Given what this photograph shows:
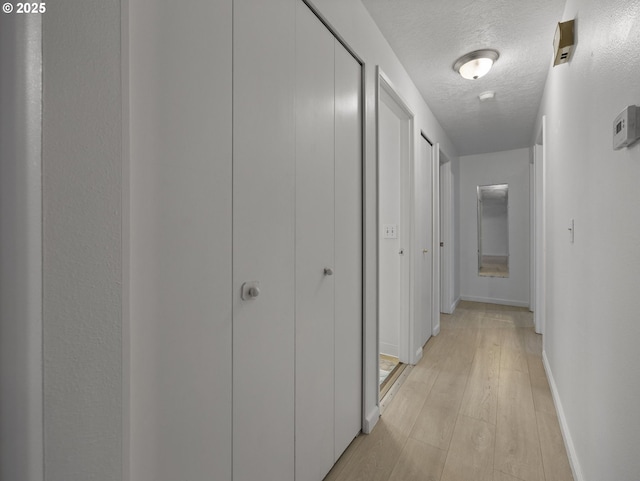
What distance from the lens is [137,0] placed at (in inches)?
27.5

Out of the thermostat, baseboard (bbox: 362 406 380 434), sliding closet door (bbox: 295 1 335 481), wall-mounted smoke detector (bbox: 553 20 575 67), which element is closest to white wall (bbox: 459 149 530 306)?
wall-mounted smoke detector (bbox: 553 20 575 67)

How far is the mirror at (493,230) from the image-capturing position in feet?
16.3

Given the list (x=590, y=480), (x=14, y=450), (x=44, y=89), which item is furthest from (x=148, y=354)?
(x=590, y=480)

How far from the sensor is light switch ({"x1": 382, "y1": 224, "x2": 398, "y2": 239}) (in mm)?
2783

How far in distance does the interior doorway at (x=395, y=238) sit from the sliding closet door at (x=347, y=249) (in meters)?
0.86

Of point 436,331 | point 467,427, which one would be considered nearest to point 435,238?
point 436,331

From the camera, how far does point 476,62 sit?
7.47ft

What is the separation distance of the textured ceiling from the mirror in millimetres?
1655

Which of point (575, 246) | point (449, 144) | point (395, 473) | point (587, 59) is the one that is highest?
point (449, 144)

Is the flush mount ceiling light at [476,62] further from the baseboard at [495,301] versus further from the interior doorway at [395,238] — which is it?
the baseboard at [495,301]

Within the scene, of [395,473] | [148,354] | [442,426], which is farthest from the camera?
[442,426]

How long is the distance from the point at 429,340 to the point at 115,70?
349 cm

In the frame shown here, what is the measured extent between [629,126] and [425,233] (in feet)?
7.75

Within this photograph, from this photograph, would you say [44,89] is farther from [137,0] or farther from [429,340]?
[429,340]
